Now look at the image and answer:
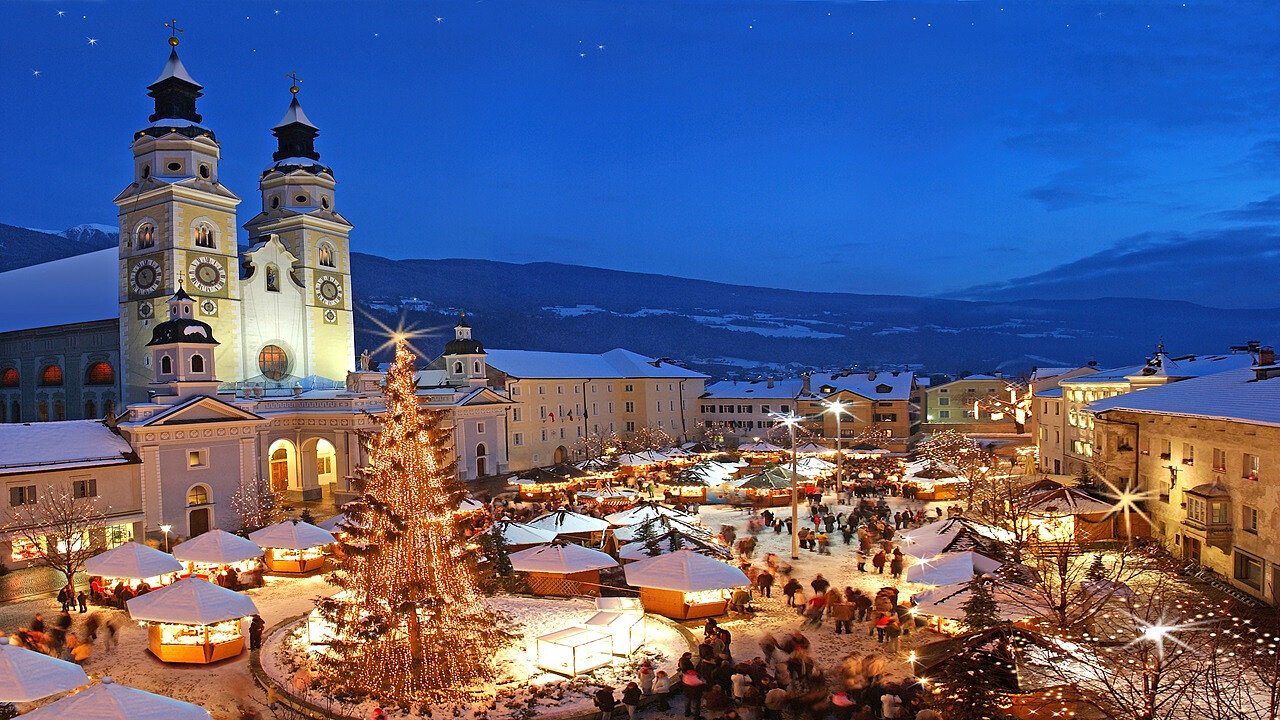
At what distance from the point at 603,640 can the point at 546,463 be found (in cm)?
4398

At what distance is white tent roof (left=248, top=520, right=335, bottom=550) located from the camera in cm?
2562

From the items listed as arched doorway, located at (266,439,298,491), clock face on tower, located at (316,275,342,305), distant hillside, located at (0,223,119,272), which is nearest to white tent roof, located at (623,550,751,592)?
arched doorway, located at (266,439,298,491)

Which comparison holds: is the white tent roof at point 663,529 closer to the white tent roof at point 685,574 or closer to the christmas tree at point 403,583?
the white tent roof at point 685,574

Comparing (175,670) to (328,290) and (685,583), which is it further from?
(328,290)

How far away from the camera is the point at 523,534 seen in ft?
86.8

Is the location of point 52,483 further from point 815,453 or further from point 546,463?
point 815,453

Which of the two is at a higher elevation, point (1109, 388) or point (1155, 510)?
point (1109, 388)

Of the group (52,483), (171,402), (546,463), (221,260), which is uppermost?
(221,260)

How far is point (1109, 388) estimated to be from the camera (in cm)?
4116

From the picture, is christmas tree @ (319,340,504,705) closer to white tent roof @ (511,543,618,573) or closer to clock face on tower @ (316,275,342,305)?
white tent roof @ (511,543,618,573)

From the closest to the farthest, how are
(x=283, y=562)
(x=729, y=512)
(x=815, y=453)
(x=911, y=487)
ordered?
(x=283, y=562) < (x=729, y=512) < (x=911, y=487) < (x=815, y=453)

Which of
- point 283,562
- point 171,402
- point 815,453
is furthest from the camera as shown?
point 815,453

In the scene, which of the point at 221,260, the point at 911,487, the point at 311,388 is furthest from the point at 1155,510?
the point at 221,260

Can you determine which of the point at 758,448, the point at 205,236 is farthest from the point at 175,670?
the point at 758,448
